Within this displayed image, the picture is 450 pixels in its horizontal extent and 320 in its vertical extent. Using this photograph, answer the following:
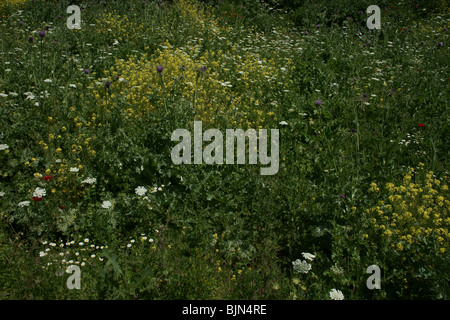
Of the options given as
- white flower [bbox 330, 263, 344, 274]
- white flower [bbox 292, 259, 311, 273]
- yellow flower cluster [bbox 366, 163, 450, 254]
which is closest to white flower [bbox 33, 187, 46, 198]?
white flower [bbox 292, 259, 311, 273]

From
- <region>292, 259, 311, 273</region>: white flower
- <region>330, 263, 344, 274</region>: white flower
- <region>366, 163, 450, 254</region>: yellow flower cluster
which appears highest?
<region>366, 163, 450, 254</region>: yellow flower cluster

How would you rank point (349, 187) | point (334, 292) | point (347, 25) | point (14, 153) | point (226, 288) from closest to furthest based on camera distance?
point (334, 292) → point (226, 288) → point (349, 187) → point (14, 153) → point (347, 25)

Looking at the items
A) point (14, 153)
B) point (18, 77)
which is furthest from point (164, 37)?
point (14, 153)

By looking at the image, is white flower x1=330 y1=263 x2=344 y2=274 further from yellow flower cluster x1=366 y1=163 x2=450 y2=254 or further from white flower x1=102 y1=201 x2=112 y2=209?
white flower x1=102 y1=201 x2=112 y2=209

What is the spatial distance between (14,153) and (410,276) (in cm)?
383

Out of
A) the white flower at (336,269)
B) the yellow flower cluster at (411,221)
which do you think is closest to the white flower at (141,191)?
the white flower at (336,269)

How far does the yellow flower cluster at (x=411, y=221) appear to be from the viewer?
8.08 ft

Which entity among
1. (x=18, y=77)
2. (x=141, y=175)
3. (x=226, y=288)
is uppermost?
(x=18, y=77)

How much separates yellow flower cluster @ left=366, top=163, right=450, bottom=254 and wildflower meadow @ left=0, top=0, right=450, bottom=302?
2cm

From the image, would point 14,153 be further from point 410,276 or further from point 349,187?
point 410,276

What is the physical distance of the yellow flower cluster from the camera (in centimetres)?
246

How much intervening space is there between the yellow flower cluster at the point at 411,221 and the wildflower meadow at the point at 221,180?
0.02 metres

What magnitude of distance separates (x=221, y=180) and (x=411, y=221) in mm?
1668

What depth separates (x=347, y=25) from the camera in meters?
8.44
